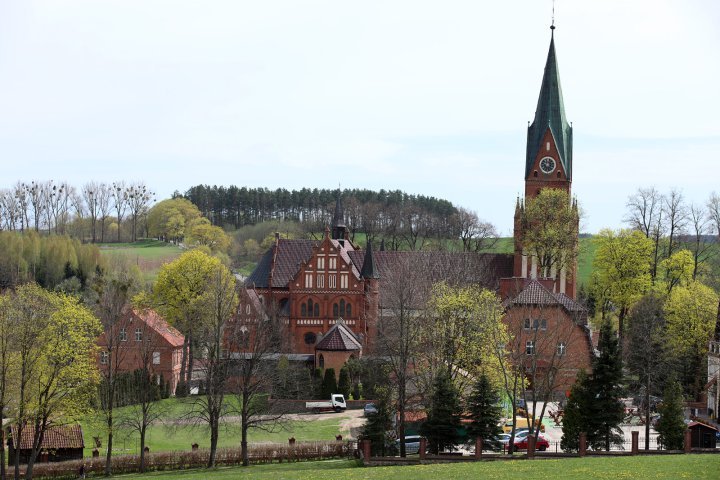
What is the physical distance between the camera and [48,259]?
107438 mm

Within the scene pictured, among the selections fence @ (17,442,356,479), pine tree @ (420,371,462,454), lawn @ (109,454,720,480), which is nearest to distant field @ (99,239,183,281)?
fence @ (17,442,356,479)

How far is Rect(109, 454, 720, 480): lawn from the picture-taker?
99.4ft

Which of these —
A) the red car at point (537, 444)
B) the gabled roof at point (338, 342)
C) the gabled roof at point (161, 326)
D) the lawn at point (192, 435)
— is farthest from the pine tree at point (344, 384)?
the red car at point (537, 444)

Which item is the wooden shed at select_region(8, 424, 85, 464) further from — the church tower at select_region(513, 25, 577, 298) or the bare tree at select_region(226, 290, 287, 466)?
the church tower at select_region(513, 25, 577, 298)

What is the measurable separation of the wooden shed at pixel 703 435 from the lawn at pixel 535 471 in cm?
698

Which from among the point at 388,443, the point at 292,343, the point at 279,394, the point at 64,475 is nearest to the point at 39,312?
the point at 64,475

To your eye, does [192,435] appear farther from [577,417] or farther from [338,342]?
[577,417]

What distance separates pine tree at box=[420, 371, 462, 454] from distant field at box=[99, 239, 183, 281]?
73.0m

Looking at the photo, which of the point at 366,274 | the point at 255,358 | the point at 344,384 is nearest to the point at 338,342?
the point at 344,384

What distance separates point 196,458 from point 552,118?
4948 cm

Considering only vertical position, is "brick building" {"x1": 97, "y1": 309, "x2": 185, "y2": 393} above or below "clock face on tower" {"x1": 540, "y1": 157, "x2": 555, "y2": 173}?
below

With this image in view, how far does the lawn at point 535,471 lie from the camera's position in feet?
99.4

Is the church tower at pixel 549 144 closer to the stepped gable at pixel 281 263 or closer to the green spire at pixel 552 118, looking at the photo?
the green spire at pixel 552 118

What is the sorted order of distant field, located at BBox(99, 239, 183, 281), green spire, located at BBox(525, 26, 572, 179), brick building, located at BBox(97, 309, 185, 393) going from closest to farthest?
1. brick building, located at BBox(97, 309, 185, 393)
2. green spire, located at BBox(525, 26, 572, 179)
3. distant field, located at BBox(99, 239, 183, 281)
